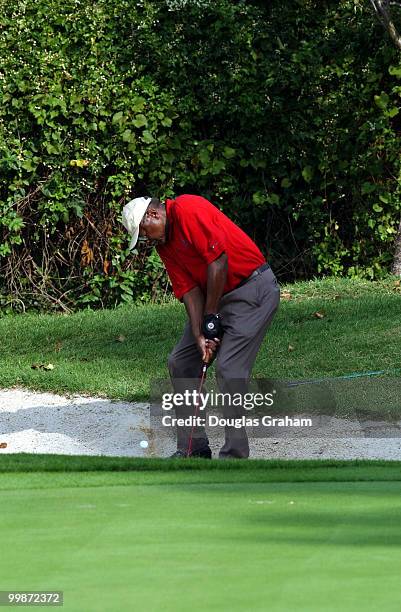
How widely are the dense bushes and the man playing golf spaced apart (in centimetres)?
639

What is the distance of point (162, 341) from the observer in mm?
11273

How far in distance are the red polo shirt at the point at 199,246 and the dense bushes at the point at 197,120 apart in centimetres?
637

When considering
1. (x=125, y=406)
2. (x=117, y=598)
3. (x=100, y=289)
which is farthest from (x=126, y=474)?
(x=100, y=289)

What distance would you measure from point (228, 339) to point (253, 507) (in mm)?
2566

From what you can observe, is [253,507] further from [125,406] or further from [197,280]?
[125,406]

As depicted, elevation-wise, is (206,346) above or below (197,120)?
below

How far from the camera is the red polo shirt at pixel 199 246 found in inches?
269

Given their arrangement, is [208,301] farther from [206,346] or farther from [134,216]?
[134,216]

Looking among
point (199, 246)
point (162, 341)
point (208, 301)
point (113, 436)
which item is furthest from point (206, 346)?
point (162, 341)

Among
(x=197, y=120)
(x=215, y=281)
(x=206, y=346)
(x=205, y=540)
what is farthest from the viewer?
(x=197, y=120)

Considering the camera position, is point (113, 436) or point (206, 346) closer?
point (206, 346)

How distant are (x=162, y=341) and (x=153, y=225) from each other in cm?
442

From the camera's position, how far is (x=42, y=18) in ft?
43.4

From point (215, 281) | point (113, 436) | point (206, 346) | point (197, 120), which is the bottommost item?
point (113, 436)
